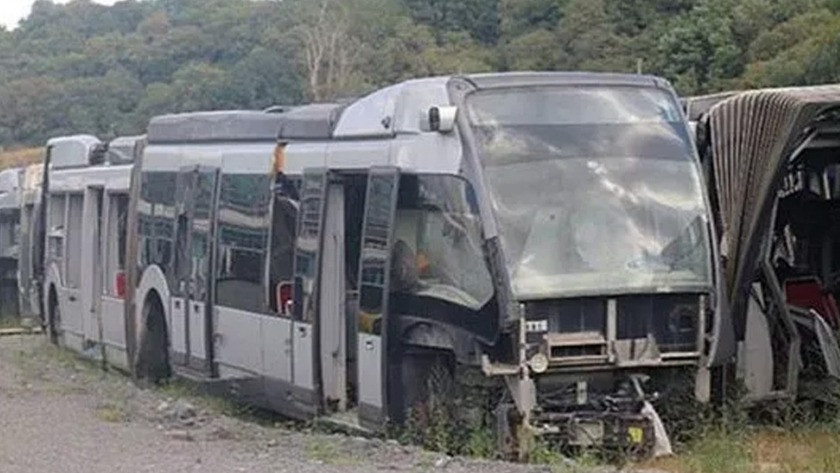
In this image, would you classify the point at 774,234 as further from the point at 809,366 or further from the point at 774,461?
the point at 774,461

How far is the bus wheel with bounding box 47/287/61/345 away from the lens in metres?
24.7

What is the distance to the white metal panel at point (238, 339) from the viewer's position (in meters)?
16.4

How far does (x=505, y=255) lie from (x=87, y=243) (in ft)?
37.1

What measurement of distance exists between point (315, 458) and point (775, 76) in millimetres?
31532

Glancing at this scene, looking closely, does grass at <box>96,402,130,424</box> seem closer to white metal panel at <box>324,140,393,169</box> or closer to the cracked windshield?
the cracked windshield

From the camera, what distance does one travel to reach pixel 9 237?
3244 cm

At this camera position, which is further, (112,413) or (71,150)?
(71,150)

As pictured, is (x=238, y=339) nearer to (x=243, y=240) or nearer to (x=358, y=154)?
(x=243, y=240)

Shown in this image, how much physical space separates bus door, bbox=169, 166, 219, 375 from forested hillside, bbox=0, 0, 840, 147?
1546 centimetres

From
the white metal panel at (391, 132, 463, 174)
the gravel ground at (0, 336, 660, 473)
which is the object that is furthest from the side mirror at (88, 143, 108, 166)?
the white metal panel at (391, 132, 463, 174)

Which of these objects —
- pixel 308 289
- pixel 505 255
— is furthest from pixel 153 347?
pixel 505 255

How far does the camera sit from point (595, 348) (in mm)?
12688

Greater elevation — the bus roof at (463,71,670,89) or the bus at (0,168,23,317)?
the bus roof at (463,71,670,89)

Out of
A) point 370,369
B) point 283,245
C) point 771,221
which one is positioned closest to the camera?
point 370,369
